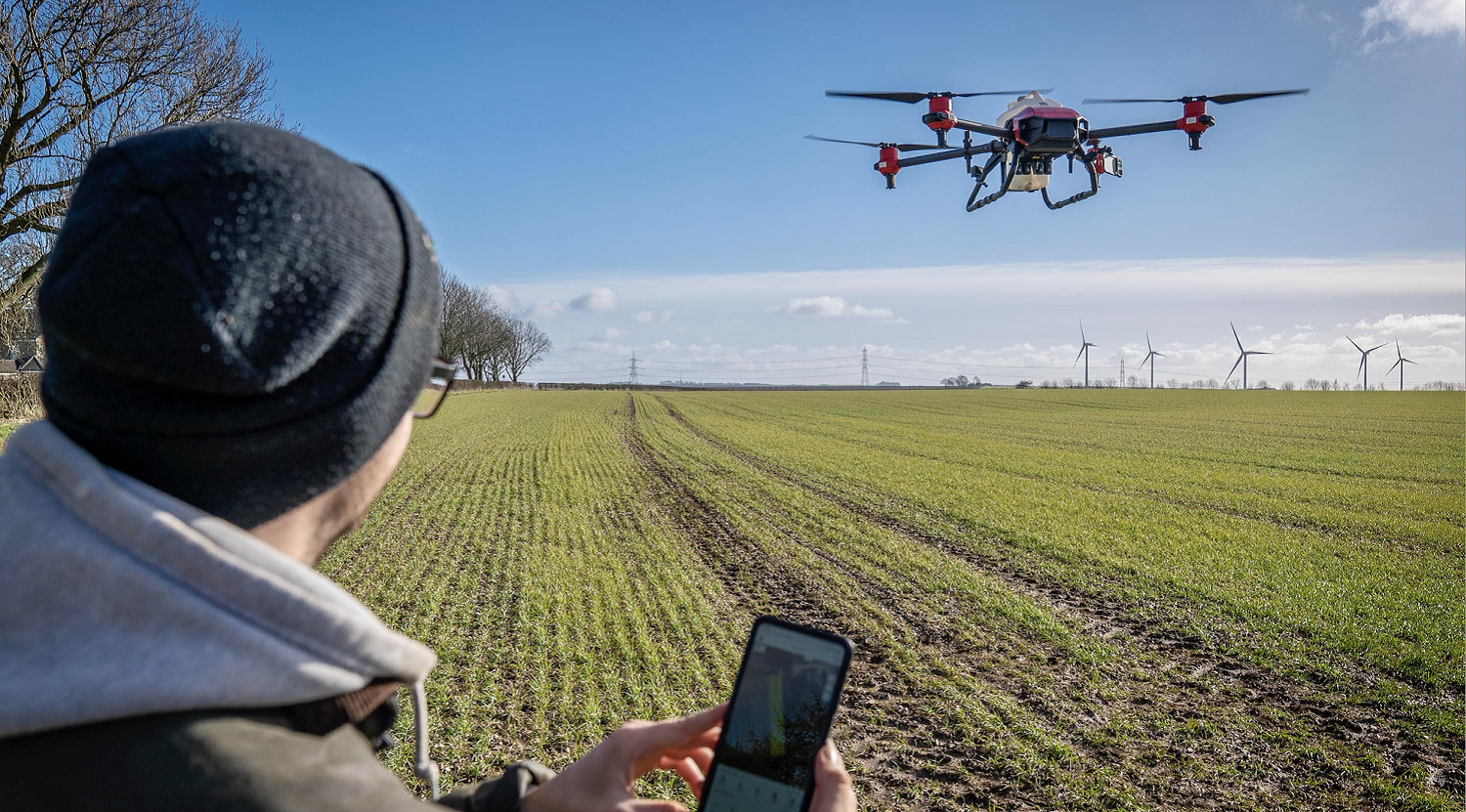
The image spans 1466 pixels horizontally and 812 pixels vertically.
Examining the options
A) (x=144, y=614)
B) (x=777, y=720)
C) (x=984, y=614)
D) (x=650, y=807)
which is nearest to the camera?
(x=144, y=614)

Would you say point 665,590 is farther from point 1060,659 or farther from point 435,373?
point 435,373

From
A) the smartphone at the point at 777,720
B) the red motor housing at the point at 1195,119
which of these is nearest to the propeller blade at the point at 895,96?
the red motor housing at the point at 1195,119

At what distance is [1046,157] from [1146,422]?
87.3 ft

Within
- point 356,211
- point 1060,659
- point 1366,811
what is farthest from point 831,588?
point 356,211

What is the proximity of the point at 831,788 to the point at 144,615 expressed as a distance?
0.84 metres

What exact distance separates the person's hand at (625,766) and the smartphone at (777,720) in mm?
44

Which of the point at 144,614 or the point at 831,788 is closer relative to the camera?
the point at 144,614

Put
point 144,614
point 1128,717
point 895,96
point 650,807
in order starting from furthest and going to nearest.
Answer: point 895,96
point 1128,717
point 650,807
point 144,614

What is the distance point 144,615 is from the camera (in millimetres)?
760

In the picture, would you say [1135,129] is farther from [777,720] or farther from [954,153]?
[777,720]

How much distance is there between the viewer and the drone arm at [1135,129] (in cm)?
2028

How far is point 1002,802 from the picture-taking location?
515 centimetres

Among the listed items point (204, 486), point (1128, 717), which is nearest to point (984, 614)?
point (1128, 717)

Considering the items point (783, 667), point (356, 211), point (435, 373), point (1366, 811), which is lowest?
point (1366, 811)
